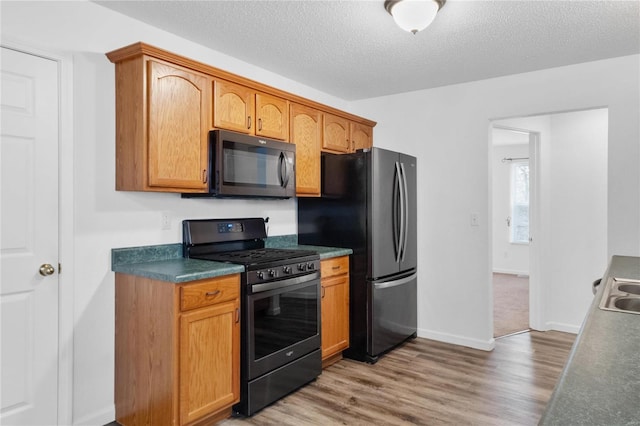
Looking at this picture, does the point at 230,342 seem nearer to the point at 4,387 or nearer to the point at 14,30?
the point at 4,387

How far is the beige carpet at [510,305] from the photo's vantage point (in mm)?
4289

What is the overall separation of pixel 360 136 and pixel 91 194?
8.37ft

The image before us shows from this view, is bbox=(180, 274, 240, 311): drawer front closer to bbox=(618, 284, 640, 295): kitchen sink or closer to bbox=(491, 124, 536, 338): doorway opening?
bbox=(618, 284, 640, 295): kitchen sink

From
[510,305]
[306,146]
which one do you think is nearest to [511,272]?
[510,305]

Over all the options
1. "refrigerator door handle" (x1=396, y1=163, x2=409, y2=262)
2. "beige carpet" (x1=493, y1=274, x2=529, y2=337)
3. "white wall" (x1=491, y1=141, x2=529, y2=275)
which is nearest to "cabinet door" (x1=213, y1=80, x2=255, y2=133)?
"refrigerator door handle" (x1=396, y1=163, x2=409, y2=262)

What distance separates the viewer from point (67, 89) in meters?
2.21

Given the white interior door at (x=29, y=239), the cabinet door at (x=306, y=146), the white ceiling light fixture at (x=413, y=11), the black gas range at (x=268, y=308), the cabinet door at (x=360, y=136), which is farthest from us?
the cabinet door at (x=360, y=136)

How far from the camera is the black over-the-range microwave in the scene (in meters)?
2.56

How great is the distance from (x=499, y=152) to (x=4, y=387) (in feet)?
25.3

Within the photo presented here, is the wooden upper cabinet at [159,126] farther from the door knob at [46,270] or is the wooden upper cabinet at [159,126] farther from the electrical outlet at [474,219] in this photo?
the electrical outlet at [474,219]

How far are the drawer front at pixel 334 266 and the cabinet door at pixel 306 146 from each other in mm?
601

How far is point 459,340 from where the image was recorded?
12.3 feet

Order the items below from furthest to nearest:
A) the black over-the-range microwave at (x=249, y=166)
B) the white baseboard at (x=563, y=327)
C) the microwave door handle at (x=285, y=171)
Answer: the white baseboard at (x=563, y=327)
the microwave door handle at (x=285, y=171)
the black over-the-range microwave at (x=249, y=166)

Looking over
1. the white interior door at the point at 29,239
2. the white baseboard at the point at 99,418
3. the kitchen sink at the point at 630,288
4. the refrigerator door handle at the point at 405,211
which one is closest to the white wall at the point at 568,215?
the refrigerator door handle at the point at 405,211
